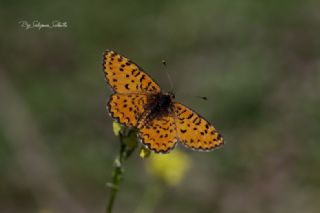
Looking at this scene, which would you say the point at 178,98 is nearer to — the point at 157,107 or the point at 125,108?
the point at 157,107

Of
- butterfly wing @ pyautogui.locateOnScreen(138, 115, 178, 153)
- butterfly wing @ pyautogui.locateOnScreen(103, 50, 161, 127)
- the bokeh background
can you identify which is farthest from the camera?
the bokeh background

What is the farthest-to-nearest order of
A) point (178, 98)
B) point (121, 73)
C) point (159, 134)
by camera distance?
point (178, 98)
point (121, 73)
point (159, 134)

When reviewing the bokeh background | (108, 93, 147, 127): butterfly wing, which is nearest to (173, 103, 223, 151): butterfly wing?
(108, 93, 147, 127): butterfly wing

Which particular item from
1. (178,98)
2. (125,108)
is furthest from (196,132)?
(178,98)

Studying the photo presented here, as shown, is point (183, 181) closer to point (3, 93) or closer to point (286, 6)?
point (3, 93)

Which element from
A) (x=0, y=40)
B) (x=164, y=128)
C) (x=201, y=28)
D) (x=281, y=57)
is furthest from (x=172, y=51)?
(x=164, y=128)

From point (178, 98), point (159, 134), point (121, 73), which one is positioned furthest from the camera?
point (178, 98)

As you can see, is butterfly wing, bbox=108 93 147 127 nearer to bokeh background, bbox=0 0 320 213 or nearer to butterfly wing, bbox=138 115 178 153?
butterfly wing, bbox=138 115 178 153
